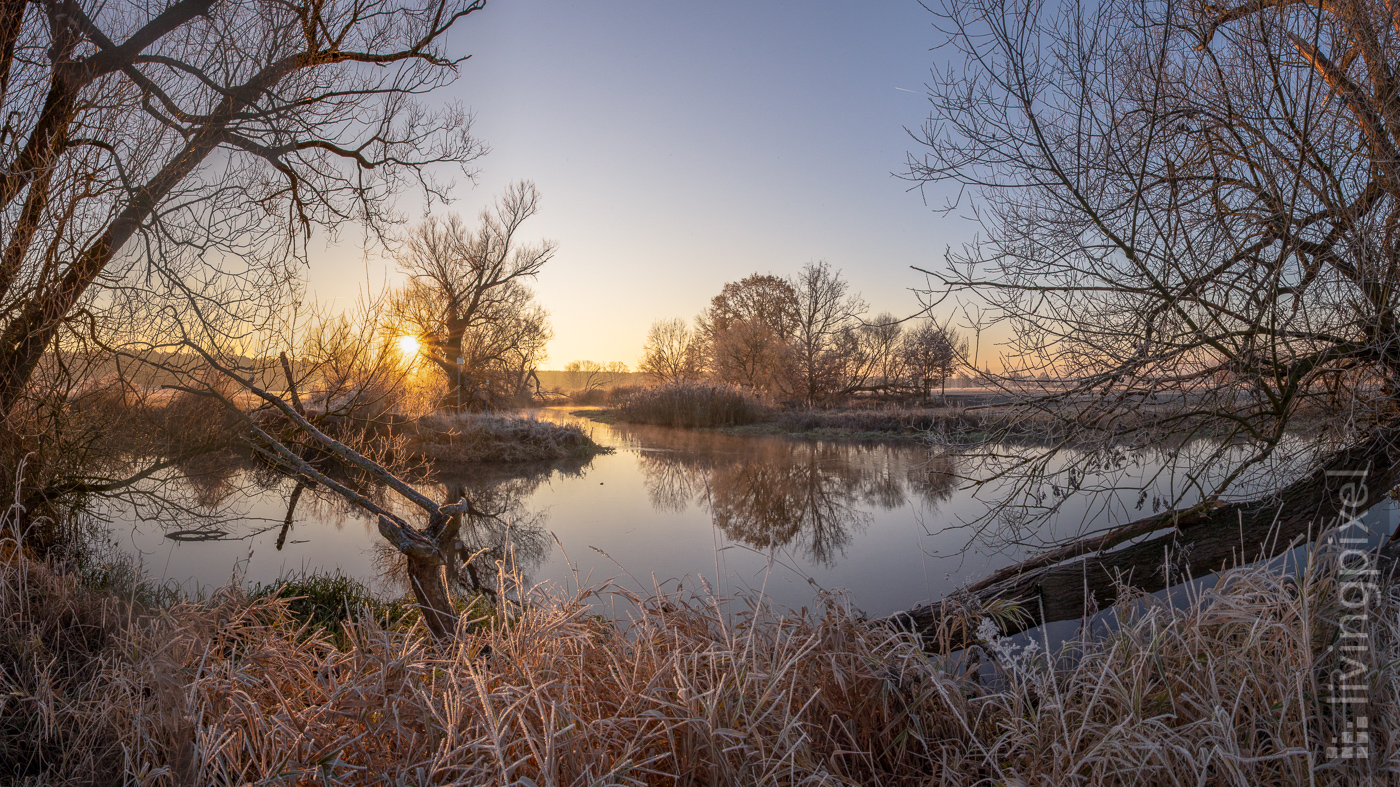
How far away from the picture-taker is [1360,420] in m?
3.48

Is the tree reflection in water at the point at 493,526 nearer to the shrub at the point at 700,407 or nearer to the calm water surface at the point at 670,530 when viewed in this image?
the calm water surface at the point at 670,530

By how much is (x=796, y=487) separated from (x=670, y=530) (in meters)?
3.55

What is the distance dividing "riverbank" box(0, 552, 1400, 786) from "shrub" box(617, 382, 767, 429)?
20.0 m

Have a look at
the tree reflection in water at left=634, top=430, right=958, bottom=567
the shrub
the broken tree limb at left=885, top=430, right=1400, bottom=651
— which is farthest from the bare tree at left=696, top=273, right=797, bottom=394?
the broken tree limb at left=885, top=430, right=1400, bottom=651

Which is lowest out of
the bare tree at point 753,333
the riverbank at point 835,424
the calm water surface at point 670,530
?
the calm water surface at point 670,530

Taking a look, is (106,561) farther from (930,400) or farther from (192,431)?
(930,400)

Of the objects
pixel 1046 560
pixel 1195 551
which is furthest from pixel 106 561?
pixel 1195 551

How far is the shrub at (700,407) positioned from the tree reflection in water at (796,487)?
19.0 feet

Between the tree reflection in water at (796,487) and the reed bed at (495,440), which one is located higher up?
the reed bed at (495,440)

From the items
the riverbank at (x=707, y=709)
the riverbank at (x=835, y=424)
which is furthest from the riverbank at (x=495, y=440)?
the riverbank at (x=707, y=709)

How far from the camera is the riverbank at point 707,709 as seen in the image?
70.3 inches

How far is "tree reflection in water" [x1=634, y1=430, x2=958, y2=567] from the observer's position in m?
7.85

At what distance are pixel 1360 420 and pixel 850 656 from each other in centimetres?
327

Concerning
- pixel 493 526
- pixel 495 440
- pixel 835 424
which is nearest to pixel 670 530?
pixel 493 526
